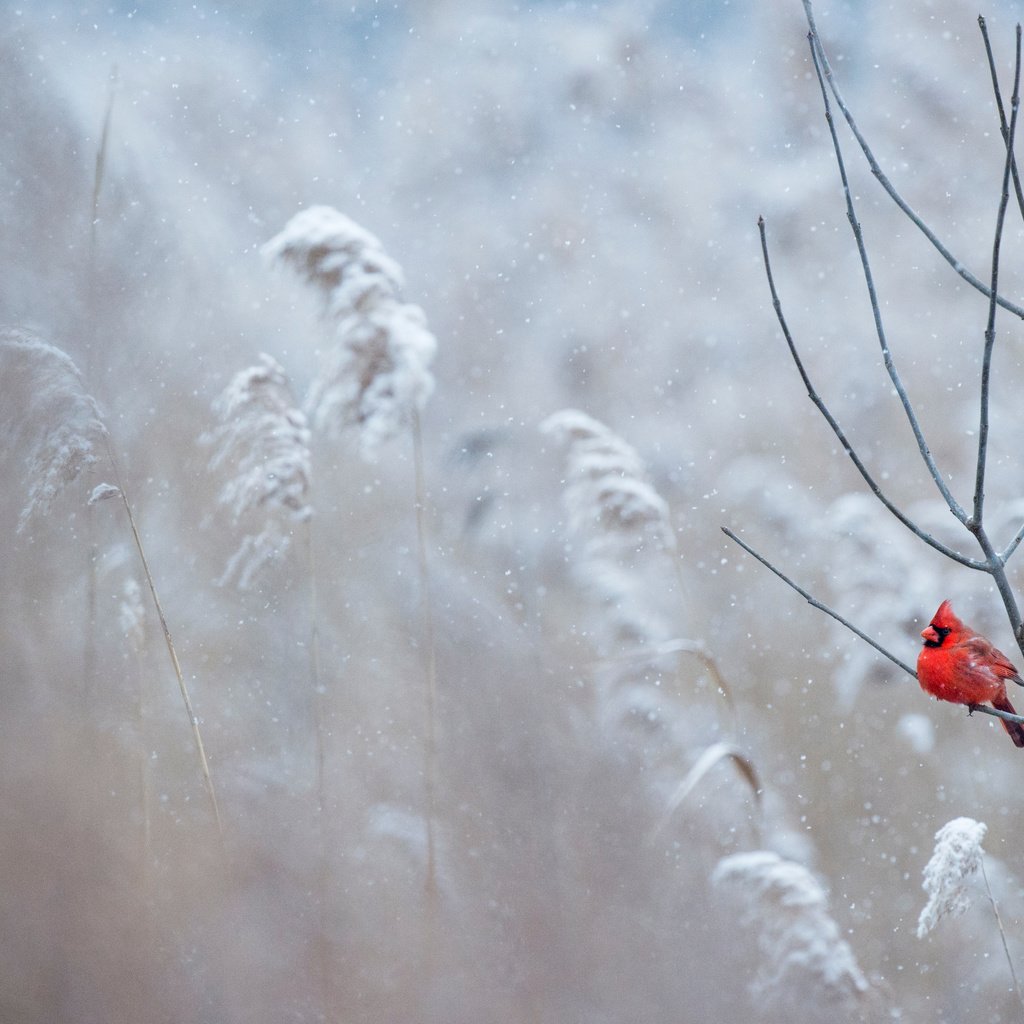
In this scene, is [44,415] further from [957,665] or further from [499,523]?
[957,665]

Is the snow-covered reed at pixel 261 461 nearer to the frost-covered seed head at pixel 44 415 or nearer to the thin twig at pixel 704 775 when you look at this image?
the frost-covered seed head at pixel 44 415

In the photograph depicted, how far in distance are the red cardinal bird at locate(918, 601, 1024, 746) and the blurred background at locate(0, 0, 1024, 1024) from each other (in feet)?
1.60

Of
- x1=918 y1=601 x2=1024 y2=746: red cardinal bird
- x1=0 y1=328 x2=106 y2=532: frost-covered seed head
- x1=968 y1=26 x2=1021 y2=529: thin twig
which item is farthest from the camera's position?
x1=0 y1=328 x2=106 y2=532: frost-covered seed head

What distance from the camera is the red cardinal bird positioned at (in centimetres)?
94

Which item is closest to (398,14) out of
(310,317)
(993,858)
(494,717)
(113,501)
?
(310,317)

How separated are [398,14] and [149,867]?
1.29 m

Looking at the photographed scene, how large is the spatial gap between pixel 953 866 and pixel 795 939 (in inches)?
10.5

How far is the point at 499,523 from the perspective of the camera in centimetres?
152

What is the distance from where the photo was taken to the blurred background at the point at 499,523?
1438mm

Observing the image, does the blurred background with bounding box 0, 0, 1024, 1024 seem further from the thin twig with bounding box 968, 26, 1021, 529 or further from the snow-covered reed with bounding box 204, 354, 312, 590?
the thin twig with bounding box 968, 26, 1021, 529

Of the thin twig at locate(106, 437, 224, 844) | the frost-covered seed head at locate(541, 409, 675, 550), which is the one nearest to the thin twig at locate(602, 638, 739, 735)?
the frost-covered seed head at locate(541, 409, 675, 550)

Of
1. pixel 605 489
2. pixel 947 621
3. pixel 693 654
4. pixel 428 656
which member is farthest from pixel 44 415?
A: pixel 947 621

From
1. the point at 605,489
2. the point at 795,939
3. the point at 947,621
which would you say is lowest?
the point at 795,939

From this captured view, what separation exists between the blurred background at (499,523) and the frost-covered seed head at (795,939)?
0.02m
